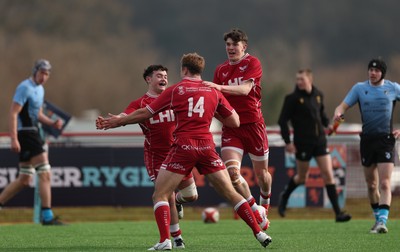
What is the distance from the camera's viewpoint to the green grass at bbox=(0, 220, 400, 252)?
1175 cm

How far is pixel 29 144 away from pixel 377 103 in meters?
5.53

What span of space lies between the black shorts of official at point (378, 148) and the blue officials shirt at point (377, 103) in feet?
0.28

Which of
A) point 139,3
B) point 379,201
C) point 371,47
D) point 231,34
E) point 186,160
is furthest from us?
point 139,3

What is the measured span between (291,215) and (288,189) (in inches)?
130

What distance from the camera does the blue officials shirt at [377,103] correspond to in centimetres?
1404

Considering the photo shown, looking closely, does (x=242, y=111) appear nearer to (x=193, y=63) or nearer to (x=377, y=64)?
(x=193, y=63)

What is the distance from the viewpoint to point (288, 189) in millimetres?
17594

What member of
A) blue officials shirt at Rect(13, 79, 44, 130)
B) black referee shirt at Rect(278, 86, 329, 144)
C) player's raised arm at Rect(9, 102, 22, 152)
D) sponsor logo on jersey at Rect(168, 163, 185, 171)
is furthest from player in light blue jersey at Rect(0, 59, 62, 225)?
sponsor logo on jersey at Rect(168, 163, 185, 171)

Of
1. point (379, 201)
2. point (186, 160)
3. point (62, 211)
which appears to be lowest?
point (62, 211)

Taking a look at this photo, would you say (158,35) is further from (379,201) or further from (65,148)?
(379,201)

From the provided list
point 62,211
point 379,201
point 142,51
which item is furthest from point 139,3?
point 379,201

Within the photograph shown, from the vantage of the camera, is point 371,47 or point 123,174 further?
point 371,47

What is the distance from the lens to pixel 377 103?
14.0m

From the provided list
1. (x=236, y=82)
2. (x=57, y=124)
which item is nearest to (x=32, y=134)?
(x=57, y=124)
